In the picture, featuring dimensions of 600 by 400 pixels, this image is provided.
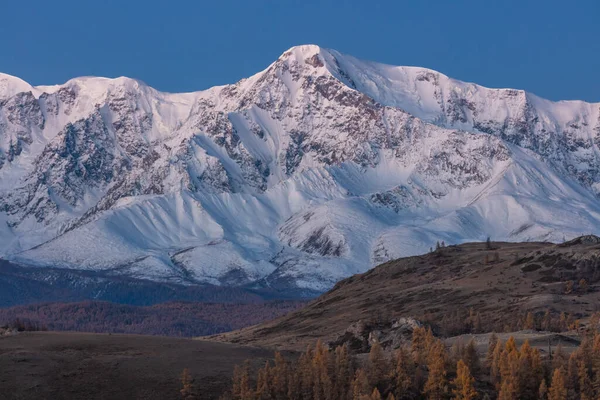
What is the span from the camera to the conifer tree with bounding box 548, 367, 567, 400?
10006 centimetres

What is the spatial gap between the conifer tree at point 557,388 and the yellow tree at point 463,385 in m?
6.27

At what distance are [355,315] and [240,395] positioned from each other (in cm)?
9363

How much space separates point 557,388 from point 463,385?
7.64m

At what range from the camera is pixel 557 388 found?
10031cm

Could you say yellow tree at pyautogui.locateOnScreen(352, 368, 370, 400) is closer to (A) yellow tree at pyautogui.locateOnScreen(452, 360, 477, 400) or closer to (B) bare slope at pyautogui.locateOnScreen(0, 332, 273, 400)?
(A) yellow tree at pyautogui.locateOnScreen(452, 360, 477, 400)

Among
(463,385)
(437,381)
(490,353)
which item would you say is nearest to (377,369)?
(437,381)

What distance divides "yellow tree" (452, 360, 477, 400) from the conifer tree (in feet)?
20.6

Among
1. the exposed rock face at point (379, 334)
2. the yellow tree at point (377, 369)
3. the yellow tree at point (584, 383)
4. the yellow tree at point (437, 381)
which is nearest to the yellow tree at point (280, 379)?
the yellow tree at point (377, 369)

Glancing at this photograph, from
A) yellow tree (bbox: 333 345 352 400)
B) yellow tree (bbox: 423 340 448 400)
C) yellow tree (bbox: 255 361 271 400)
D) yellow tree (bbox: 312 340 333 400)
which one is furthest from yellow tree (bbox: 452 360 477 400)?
yellow tree (bbox: 255 361 271 400)

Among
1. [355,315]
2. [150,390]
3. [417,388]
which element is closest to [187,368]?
[150,390]

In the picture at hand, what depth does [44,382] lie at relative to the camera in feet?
351

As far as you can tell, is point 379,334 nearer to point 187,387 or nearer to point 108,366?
point 108,366

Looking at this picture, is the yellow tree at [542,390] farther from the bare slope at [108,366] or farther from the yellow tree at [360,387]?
the bare slope at [108,366]

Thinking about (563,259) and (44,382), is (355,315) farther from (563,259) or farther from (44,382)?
(44,382)
